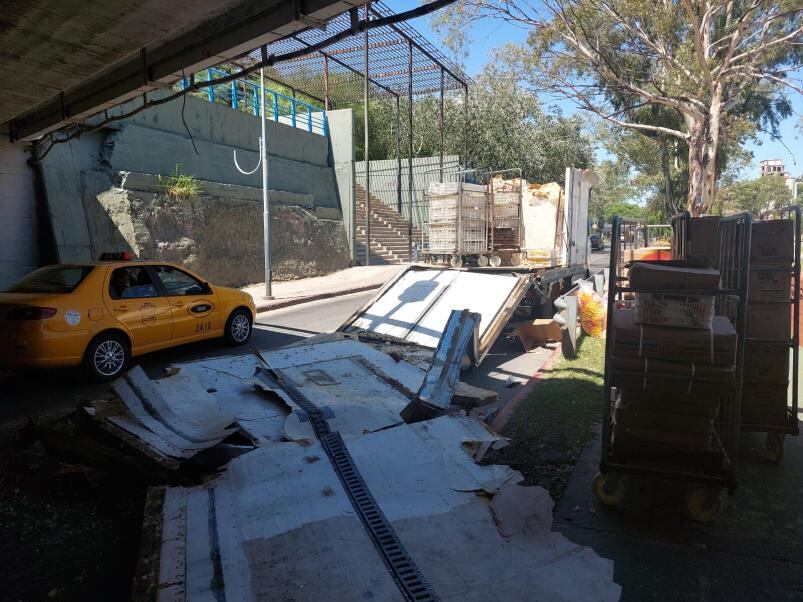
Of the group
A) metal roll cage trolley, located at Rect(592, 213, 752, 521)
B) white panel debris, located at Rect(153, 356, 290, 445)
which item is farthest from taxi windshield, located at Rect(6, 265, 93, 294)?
metal roll cage trolley, located at Rect(592, 213, 752, 521)

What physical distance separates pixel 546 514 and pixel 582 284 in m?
8.54

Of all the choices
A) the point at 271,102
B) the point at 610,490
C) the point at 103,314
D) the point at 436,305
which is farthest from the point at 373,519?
the point at 271,102

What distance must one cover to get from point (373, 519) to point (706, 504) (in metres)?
2.25

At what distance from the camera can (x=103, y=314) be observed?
7121mm

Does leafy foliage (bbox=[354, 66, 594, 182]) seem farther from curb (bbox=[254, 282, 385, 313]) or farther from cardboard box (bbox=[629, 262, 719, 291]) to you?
cardboard box (bbox=[629, 262, 719, 291])

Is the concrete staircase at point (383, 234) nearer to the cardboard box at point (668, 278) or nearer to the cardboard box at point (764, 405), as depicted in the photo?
the cardboard box at point (764, 405)

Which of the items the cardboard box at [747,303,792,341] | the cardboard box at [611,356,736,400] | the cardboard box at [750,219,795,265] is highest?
the cardboard box at [750,219,795,265]

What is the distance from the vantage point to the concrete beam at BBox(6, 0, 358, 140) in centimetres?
616

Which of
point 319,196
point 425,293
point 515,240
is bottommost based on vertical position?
point 425,293

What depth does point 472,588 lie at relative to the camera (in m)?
2.73

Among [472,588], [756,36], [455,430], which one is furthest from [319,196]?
[472,588]

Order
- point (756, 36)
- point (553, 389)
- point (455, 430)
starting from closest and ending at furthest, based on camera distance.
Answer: point (455, 430) < point (553, 389) < point (756, 36)

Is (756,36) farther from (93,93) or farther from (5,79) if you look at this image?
(5,79)

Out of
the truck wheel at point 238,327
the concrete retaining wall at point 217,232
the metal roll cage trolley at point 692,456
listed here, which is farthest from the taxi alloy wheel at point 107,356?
the concrete retaining wall at point 217,232
